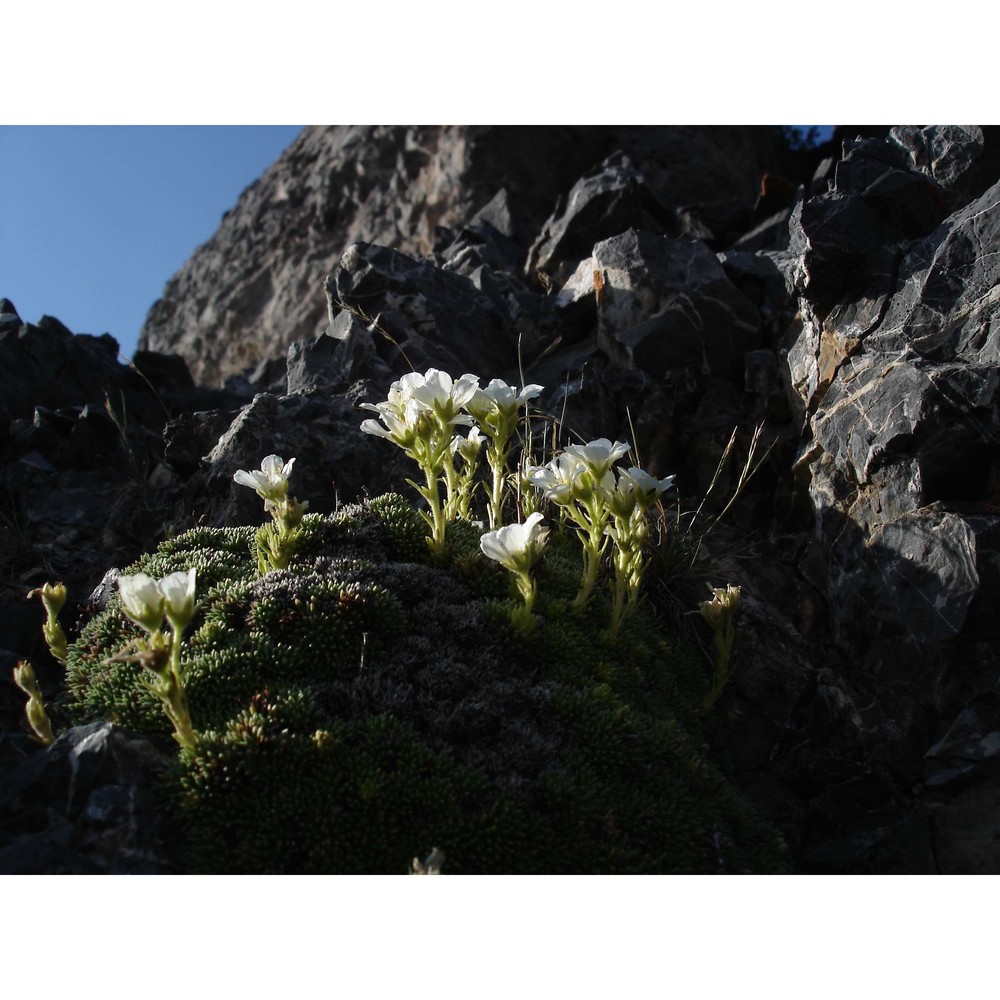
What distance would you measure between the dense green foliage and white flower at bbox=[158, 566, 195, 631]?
0.56m

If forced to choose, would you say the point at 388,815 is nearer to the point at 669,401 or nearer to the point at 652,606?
the point at 652,606

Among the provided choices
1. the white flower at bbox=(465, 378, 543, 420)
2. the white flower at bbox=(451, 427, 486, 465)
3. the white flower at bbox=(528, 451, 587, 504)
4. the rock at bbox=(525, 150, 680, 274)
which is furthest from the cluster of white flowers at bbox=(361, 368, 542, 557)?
the rock at bbox=(525, 150, 680, 274)

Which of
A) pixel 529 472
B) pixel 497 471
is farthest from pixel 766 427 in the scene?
pixel 497 471

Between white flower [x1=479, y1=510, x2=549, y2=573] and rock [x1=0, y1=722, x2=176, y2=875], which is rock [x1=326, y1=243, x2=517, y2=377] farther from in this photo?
rock [x1=0, y1=722, x2=176, y2=875]

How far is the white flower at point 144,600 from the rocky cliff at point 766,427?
923 mm

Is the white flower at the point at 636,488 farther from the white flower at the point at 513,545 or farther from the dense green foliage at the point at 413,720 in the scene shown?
the dense green foliage at the point at 413,720

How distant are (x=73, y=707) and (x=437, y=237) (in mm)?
9989

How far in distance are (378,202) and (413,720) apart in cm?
1490

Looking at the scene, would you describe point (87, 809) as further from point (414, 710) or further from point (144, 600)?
point (414, 710)

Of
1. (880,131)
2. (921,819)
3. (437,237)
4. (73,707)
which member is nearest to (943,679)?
(921,819)

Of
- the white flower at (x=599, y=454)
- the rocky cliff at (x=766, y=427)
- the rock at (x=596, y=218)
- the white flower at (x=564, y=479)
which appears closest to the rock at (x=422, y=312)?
the rocky cliff at (x=766, y=427)

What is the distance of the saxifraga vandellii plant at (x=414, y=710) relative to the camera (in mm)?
3404

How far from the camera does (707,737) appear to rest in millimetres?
4828

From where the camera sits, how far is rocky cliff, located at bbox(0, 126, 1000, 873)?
186 inches
